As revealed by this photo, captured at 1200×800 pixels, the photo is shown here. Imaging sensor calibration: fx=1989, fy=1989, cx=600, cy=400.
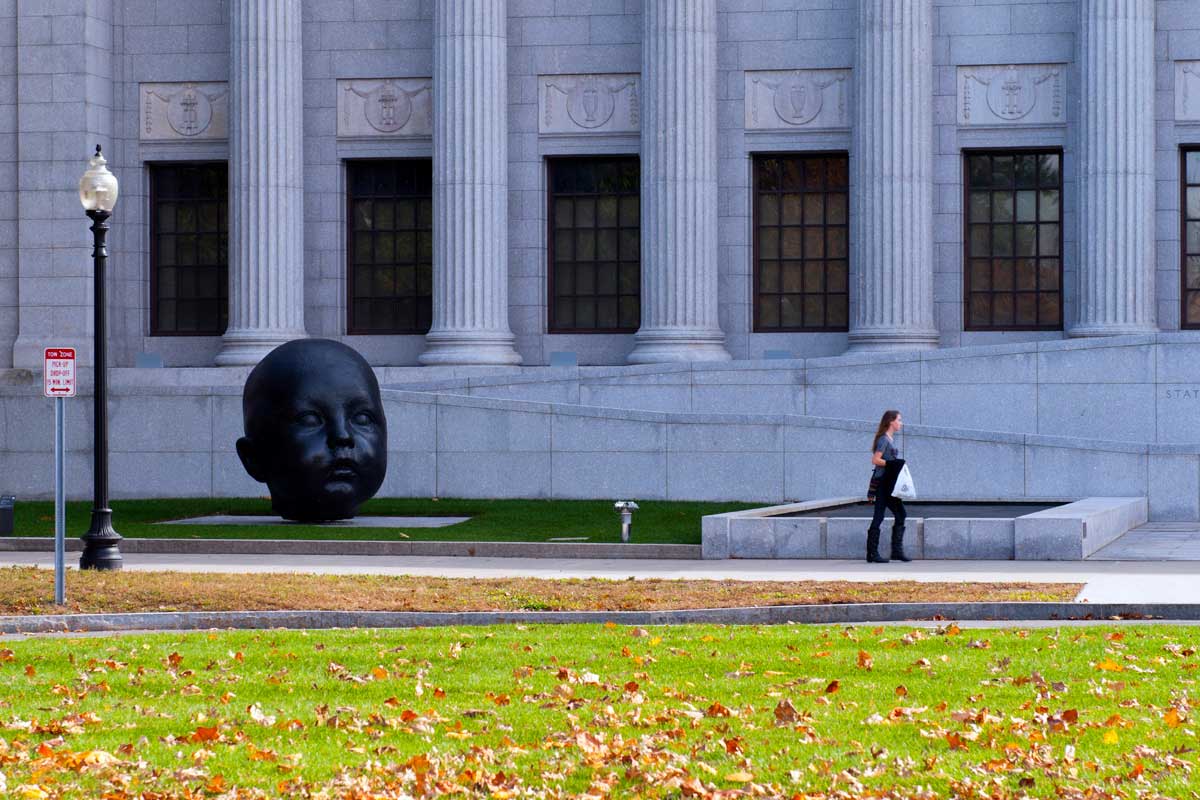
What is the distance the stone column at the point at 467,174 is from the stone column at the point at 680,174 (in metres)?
2.98

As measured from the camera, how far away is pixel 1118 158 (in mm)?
36625

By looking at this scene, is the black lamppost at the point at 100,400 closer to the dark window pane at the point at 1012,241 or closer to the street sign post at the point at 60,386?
the street sign post at the point at 60,386

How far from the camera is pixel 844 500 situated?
28234mm

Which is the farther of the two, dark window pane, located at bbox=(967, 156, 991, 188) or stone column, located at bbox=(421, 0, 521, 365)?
dark window pane, located at bbox=(967, 156, 991, 188)

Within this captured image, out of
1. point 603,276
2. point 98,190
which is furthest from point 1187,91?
point 98,190

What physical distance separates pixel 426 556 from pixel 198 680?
1138 cm

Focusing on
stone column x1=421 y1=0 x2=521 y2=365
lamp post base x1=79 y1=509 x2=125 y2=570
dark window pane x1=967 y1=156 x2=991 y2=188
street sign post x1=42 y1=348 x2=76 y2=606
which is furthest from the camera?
dark window pane x1=967 y1=156 x2=991 y2=188

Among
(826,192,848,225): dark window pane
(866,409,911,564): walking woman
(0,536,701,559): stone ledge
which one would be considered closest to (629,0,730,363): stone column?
(826,192,848,225): dark window pane

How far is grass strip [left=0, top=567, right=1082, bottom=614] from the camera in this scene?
56.4ft

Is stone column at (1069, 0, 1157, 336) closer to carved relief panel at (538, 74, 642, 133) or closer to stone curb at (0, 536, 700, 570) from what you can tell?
carved relief panel at (538, 74, 642, 133)

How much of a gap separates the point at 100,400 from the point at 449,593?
532 centimetres

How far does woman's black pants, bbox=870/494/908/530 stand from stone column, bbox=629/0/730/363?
15.2 meters

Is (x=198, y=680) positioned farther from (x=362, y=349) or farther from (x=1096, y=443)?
(x=362, y=349)

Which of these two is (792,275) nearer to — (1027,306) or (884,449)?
(1027,306)
